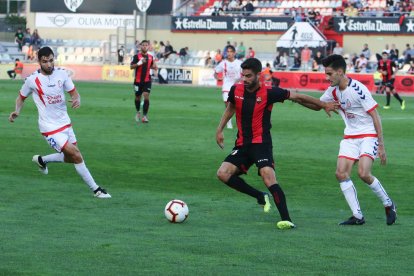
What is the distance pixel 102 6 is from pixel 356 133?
60020mm

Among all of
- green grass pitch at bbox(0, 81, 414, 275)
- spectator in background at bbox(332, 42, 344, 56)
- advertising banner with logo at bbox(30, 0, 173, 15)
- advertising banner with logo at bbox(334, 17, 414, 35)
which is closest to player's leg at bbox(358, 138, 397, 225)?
green grass pitch at bbox(0, 81, 414, 275)

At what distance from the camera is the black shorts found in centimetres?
1140

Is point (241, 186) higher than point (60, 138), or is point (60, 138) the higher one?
point (60, 138)

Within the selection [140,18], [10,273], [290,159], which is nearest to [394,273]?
[10,273]

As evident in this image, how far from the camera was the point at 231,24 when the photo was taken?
61.3m

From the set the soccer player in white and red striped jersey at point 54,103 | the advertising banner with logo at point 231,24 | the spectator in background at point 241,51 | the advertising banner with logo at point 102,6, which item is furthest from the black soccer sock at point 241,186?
the advertising banner with logo at point 102,6

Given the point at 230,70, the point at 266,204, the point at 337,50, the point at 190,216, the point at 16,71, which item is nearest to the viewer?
the point at 190,216

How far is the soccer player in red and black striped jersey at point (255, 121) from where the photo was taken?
11164 millimetres

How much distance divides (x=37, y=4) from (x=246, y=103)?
207 feet

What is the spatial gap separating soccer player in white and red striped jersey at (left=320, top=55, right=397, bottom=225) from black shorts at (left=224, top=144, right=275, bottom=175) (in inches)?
33.7

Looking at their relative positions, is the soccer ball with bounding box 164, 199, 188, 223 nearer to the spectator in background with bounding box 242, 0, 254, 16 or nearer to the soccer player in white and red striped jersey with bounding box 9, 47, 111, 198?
the soccer player in white and red striped jersey with bounding box 9, 47, 111, 198

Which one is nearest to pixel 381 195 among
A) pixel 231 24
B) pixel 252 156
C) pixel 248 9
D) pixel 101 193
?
pixel 252 156

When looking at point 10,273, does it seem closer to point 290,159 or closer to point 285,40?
point 290,159

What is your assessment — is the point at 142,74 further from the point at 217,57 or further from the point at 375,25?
the point at 375,25
